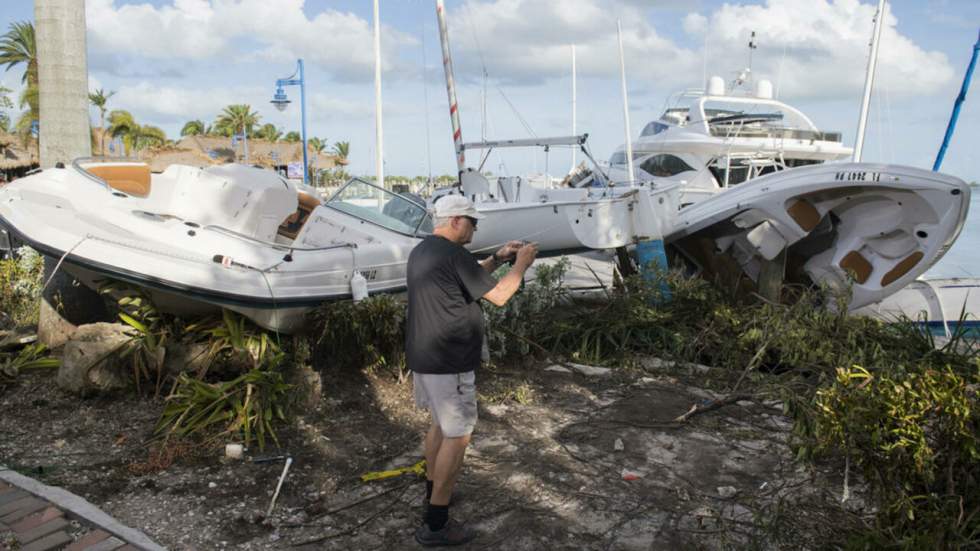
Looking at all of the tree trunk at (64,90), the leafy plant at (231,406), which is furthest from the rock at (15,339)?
the leafy plant at (231,406)

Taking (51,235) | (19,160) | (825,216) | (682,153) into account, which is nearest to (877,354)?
(825,216)

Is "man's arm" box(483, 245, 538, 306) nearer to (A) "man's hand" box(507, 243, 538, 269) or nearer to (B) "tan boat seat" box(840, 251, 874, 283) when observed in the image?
(A) "man's hand" box(507, 243, 538, 269)

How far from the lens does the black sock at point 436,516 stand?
11.8ft

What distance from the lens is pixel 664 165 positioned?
14.8 m

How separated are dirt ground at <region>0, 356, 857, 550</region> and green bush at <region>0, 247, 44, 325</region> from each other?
2532 mm

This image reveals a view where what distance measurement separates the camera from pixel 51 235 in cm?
557

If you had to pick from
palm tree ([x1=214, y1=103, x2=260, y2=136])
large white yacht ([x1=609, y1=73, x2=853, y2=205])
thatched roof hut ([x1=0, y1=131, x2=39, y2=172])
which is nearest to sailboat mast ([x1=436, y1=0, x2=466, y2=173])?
large white yacht ([x1=609, y1=73, x2=853, y2=205])

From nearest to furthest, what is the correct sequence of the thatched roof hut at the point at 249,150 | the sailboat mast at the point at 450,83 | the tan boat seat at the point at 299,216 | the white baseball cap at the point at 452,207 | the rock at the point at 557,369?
1. the white baseball cap at the point at 452,207
2. the rock at the point at 557,369
3. the tan boat seat at the point at 299,216
4. the sailboat mast at the point at 450,83
5. the thatched roof hut at the point at 249,150

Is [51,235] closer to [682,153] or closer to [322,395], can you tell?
[322,395]

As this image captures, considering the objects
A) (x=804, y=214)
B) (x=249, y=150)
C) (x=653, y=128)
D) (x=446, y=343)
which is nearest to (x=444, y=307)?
(x=446, y=343)

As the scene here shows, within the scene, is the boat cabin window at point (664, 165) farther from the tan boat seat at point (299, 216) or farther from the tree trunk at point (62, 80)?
the tree trunk at point (62, 80)

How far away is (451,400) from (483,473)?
42.8 inches

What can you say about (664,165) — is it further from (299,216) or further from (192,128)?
(192,128)

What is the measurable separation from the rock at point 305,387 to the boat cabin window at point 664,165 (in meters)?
10.4
